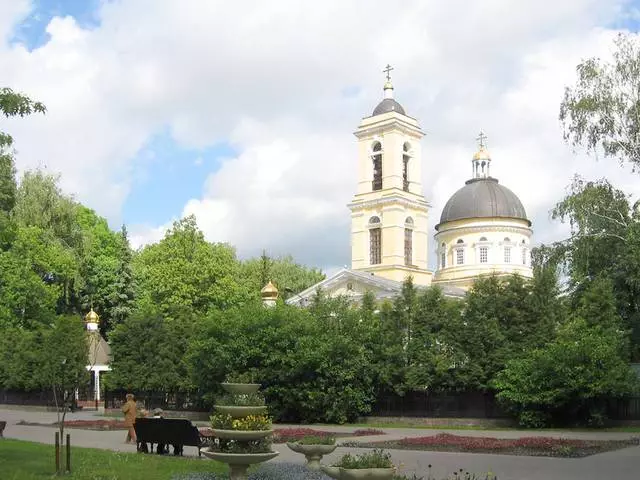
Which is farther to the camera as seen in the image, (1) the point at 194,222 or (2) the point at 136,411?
(1) the point at 194,222

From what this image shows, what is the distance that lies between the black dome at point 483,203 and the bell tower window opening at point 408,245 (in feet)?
16.0

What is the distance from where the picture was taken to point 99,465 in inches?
626

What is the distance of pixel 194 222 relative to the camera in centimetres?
5966

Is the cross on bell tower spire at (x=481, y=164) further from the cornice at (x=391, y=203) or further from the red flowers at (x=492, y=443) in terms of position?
the red flowers at (x=492, y=443)

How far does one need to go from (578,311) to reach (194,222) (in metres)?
34.8

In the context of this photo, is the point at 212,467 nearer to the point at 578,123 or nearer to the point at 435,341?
the point at 435,341

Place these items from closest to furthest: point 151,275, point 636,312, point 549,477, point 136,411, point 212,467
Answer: point 549,477
point 212,467
point 136,411
point 636,312
point 151,275

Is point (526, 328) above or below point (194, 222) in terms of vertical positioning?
below

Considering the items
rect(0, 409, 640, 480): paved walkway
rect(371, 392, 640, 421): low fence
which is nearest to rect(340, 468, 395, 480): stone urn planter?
rect(0, 409, 640, 480): paved walkway

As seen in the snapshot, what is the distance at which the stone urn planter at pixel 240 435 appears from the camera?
1332 centimetres

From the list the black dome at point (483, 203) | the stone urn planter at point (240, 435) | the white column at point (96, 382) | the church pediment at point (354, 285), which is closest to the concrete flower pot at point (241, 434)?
the stone urn planter at point (240, 435)

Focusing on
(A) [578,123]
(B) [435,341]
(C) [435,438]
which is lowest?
(C) [435,438]

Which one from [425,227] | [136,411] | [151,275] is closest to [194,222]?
[151,275]

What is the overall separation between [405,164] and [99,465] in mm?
54948
